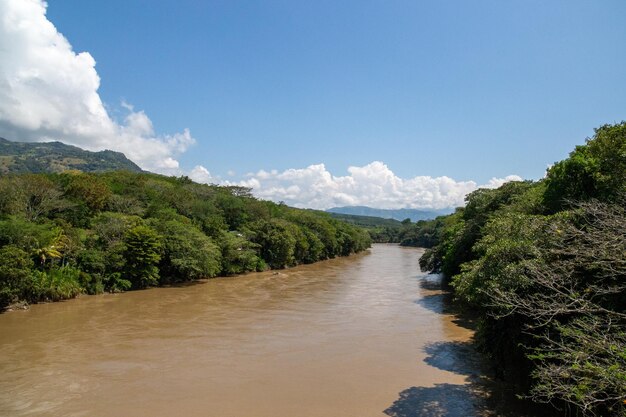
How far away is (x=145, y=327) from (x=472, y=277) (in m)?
15.8

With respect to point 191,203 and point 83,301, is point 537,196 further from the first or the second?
point 191,203

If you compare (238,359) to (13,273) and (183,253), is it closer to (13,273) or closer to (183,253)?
(13,273)

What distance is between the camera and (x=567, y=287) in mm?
9812

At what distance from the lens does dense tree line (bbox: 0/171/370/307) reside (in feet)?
82.9

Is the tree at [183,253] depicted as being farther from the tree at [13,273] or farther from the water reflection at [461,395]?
the water reflection at [461,395]

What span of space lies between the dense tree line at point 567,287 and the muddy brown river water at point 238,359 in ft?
8.02

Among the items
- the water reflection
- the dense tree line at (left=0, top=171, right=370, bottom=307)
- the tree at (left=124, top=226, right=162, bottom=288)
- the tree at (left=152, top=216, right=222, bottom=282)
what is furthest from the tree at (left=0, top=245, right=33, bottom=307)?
the water reflection

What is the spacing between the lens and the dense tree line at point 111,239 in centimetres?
2527

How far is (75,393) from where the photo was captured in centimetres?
1230

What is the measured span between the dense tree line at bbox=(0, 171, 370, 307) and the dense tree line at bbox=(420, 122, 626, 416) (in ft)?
78.0

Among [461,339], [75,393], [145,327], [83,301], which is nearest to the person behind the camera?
[75,393]

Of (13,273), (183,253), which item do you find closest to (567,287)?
(13,273)

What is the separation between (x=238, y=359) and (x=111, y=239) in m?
20.7

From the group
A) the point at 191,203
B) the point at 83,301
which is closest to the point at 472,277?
the point at 83,301
